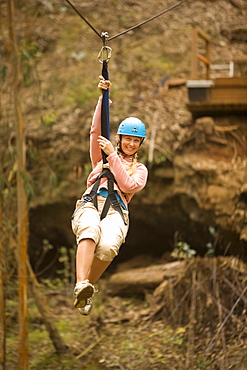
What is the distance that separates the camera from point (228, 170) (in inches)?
283

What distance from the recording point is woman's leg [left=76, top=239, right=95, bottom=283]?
314 centimetres

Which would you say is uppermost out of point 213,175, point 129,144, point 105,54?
point 213,175

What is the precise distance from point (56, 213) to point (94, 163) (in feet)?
18.6

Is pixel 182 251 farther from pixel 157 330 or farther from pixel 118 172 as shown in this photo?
pixel 118 172

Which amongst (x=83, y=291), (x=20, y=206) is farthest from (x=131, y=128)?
(x=20, y=206)

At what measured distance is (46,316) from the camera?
7297 mm

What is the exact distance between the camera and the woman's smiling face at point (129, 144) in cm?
355

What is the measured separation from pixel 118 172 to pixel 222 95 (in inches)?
169

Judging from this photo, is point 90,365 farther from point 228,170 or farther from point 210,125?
point 210,125

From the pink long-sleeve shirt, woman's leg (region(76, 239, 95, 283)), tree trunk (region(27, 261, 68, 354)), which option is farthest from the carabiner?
tree trunk (region(27, 261, 68, 354))

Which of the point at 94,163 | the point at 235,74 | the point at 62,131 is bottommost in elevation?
the point at 94,163

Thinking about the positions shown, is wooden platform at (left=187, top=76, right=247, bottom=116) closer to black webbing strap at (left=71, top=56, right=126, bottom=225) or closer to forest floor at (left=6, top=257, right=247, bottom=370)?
forest floor at (left=6, top=257, right=247, bottom=370)

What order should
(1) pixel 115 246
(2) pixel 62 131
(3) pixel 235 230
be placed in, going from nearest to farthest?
(1) pixel 115 246 < (3) pixel 235 230 < (2) pixel 62 131

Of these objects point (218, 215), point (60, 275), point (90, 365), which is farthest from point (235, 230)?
point (60, 275)
